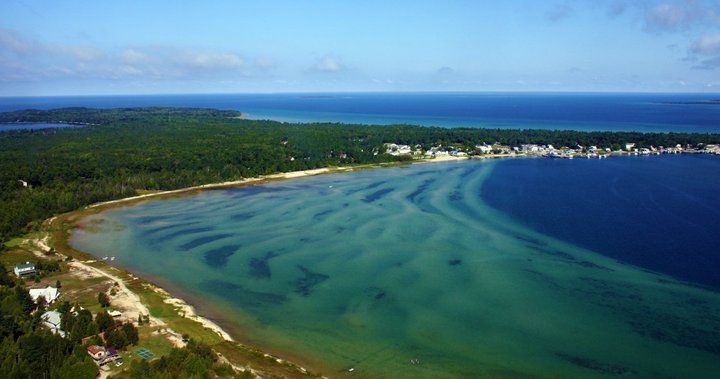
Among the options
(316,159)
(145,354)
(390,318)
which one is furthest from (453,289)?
(316,159)

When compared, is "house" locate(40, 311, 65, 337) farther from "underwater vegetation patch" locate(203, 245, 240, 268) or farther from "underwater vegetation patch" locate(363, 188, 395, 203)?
"underwater vegetation patch" locate(363, 188, 395, 203)

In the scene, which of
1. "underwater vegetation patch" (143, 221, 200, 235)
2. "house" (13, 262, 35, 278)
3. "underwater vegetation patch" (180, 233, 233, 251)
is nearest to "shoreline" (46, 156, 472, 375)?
"house" (13, 262, 35, 278)

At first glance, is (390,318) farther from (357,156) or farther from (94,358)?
(357,156)

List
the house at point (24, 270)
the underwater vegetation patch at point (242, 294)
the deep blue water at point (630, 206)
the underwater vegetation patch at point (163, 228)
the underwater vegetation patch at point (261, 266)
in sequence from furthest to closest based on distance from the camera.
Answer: the underwater vegetation patch at point (163, 228), the deep blue water at point (630, 206), the underwater vegetation patch at point (261, 266), the house at point (24, 270), the underwater vegetation patch at point (242, 294)

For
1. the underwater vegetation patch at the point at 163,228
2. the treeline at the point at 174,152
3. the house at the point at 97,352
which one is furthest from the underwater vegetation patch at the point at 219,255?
the treeline at the point at 174,152

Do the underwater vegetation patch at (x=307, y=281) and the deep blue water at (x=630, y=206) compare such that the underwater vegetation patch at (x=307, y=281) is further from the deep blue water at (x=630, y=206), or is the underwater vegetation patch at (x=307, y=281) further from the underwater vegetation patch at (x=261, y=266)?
the deep blue water at (x=630, y=206)

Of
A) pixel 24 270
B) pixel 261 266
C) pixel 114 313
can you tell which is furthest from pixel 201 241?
pixel 114 313
